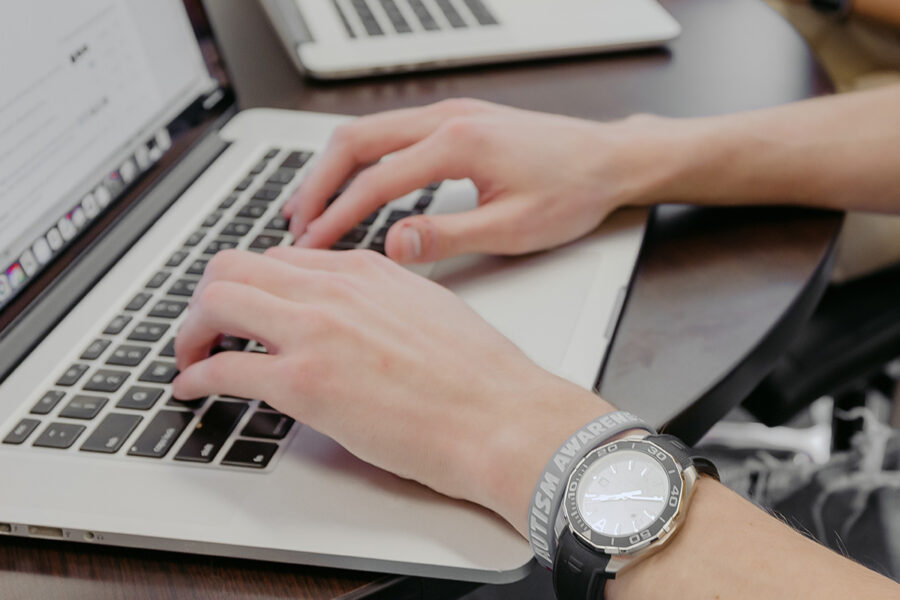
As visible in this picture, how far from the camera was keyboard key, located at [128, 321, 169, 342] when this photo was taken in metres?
0.54

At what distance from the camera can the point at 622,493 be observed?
1.43 ft

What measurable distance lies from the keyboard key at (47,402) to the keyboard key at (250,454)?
0.12 meters

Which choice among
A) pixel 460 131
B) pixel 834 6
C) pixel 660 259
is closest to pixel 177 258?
pixel 460 131

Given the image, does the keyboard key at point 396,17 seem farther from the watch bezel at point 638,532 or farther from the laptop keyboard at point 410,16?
the watch bezel at point 638,532

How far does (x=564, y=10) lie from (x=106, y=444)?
688 mm

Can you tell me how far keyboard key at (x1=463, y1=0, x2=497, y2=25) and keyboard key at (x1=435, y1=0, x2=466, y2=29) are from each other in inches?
0.7

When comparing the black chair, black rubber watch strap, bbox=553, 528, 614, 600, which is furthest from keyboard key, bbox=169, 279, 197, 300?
the black chair

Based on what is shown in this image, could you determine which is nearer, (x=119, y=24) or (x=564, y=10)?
(x=119, y=24)

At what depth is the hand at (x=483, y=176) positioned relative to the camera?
58cm

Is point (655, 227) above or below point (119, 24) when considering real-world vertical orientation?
below

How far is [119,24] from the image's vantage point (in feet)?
2.10

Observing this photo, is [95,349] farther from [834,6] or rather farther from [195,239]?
[834,6]

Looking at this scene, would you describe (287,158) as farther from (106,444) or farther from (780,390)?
(780,390)

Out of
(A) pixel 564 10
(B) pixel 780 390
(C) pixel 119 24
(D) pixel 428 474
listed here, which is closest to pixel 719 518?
(D) pixel 428 474
